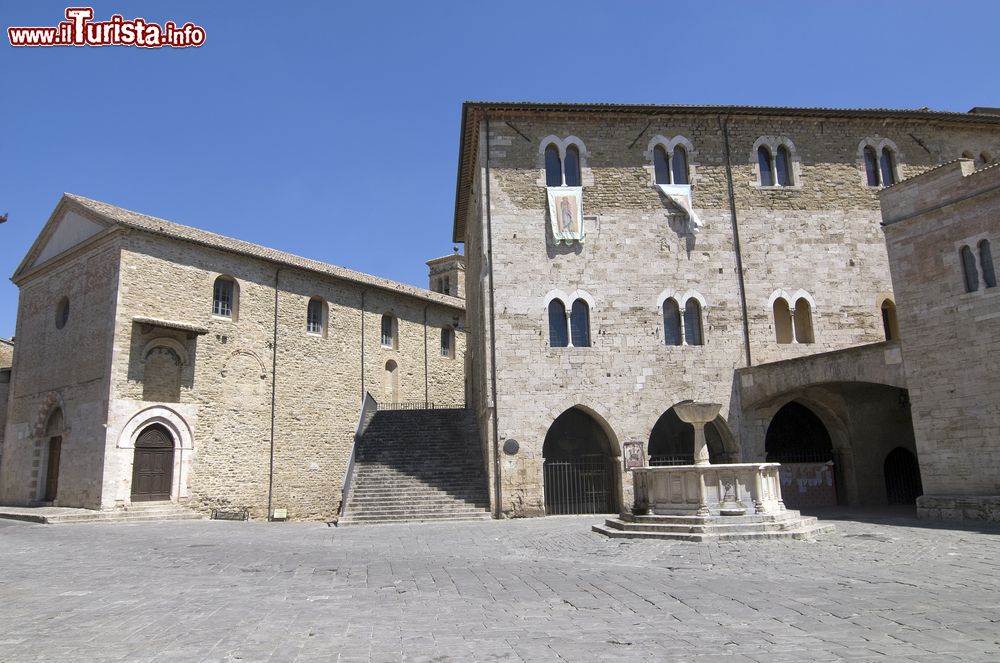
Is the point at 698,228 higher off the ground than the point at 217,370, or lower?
higher

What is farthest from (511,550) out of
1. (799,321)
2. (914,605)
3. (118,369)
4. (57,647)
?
(118,369)

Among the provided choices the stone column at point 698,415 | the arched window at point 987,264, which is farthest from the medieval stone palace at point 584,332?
the stone column at point 698,415

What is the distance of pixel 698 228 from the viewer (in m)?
22.0

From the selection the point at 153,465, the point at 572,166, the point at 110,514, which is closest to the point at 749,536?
the point at 572,166

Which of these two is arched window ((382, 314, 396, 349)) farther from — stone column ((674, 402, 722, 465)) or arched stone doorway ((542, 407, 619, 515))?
stone column ((674, 402, 722, 465))

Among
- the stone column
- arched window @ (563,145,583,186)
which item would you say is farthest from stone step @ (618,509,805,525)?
arched window @ (563,145,583,186)

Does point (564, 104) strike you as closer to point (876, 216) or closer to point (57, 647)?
point (876, 216)

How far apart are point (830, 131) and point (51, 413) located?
92.0ft

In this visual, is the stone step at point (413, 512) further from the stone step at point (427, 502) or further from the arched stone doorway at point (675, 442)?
the arched stone doorway at point (675, 442)

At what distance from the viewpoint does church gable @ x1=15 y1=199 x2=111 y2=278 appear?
24453 millimetres

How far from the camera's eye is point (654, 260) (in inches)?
850

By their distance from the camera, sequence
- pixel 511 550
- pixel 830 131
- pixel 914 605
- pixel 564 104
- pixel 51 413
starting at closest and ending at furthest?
pixel 914 605 < pixel 511 550 < pixel 564 104 < pixel 830 131 < pixel 51 413

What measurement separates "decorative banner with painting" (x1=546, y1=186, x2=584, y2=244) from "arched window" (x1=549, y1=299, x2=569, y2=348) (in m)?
1.93

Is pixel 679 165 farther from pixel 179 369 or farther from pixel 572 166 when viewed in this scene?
pixel 179 369
